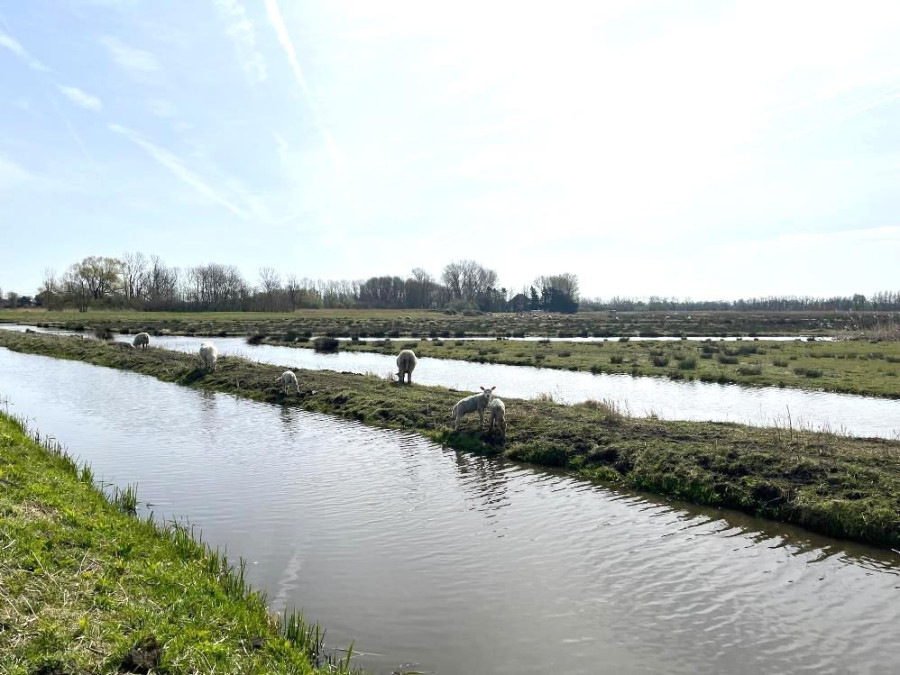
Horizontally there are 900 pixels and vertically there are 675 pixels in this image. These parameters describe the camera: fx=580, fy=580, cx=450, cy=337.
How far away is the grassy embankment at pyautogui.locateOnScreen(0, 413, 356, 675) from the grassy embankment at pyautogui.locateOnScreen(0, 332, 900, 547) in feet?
30.5

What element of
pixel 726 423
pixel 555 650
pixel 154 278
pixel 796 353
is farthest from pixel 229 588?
pixel 154 278

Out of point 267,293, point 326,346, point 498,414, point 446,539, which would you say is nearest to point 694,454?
point 498,414

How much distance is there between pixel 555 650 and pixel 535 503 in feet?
17.6

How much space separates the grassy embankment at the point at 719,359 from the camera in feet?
103

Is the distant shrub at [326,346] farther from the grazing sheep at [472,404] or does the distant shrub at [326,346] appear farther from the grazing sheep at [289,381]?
the grazing sheep at [472,404]

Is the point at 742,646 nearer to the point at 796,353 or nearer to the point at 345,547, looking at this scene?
the point at 345,547

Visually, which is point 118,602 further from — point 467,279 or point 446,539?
point 467,279

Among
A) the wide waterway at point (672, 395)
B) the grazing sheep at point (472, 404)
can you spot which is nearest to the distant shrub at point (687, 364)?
the wide waterway at point (672, 395)

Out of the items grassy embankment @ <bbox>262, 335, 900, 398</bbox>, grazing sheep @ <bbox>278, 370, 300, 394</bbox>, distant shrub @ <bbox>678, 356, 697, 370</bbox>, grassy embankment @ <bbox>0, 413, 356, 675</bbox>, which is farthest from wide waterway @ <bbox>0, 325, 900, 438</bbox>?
grassy embankment @ <bbox>0, 413, 356, 675</bbox>

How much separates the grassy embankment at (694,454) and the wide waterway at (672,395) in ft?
7.62

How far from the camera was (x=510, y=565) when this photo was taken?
372 inches

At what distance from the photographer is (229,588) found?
787 centimetres

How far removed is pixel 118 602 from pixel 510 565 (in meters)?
5.61

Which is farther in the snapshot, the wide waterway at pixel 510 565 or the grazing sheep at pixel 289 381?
the grazing sheep at pixel 289 381
